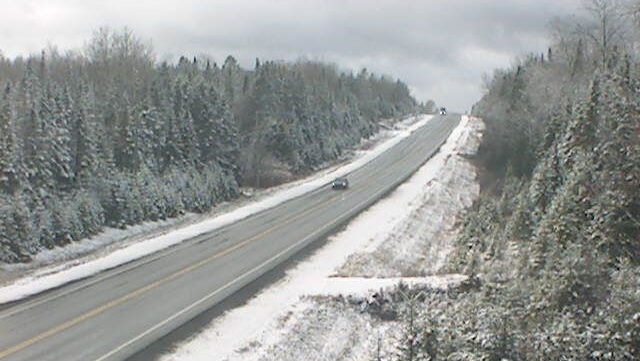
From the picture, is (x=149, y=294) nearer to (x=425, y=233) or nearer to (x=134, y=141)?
(x=425, y=233)

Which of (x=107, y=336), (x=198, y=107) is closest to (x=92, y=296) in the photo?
(x=107, y=336)

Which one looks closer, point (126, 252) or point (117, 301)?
point (117, 301)

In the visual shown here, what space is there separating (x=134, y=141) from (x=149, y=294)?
32.6m

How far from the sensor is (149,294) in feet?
71.9

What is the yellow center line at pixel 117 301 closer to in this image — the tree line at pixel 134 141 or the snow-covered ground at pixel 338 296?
the snow-covered ground at pixel 338 296

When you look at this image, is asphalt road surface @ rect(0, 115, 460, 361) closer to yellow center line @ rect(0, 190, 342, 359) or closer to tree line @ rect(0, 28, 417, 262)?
yellow center line @ rect(0, 190, 342, 359)

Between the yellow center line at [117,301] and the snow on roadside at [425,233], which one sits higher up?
the yellow center line at [117,301]

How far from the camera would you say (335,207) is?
46.7 metres

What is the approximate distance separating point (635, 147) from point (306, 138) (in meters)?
64.6

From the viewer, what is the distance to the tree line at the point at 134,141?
1503 inches

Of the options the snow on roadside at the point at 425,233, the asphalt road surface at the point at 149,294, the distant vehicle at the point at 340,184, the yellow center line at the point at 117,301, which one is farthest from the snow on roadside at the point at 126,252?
the snow on roadside at the point at 425,233

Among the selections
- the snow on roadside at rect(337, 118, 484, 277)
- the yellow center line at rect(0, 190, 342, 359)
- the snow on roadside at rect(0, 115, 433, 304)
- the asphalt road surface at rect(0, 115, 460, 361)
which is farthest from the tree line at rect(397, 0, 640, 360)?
the snow on roadside at rect(0, 115, 433, 304)

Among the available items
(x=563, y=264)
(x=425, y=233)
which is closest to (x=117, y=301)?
(x=563, y=264)

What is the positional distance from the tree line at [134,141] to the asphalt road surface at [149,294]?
8.97m
